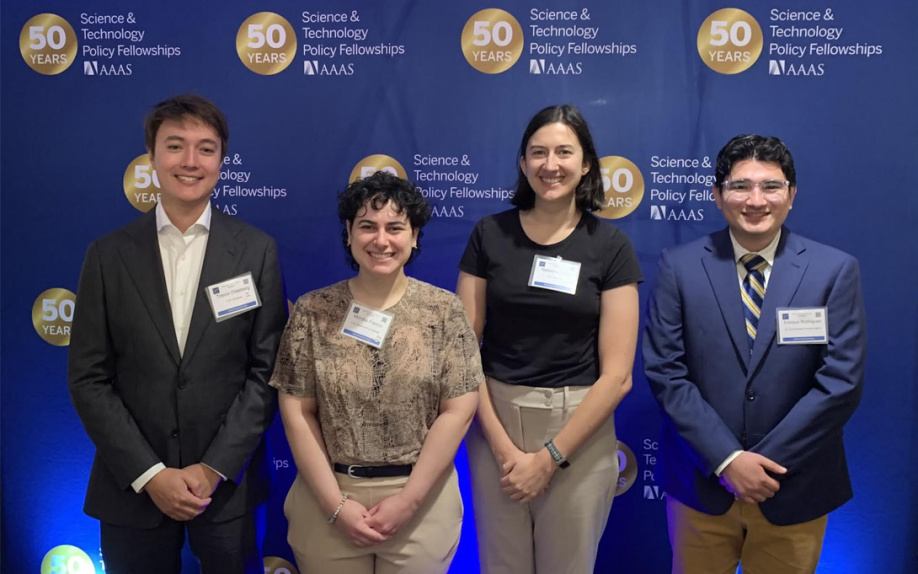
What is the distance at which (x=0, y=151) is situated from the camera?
9.99ft

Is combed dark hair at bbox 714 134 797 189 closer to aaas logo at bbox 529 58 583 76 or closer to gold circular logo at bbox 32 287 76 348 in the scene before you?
aaas logo at bbox 529 58 583 76

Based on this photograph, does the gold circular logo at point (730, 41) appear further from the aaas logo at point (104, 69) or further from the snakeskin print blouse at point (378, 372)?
the aaas logo at point (104, 69)

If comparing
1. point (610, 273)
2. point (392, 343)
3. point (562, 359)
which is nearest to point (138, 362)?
point (392, 343)

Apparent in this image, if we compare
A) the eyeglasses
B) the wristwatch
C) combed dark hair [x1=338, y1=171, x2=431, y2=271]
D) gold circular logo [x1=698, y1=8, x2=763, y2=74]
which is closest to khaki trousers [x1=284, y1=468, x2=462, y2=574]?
the wristwatch

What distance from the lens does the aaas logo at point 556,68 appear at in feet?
9.36

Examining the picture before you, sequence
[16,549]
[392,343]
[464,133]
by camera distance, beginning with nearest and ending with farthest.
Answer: [392,343]
[464,133]
[16,549]

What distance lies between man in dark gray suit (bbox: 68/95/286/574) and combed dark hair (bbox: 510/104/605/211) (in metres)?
0.92

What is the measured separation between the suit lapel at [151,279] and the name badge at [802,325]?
1915 millimetres

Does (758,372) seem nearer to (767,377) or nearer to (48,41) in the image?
(767,377)

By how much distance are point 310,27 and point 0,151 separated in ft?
5.20

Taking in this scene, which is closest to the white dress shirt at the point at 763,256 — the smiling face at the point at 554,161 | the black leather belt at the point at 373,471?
the smiling face at the point at 554,161

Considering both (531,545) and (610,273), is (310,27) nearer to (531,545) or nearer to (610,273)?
(610,273)

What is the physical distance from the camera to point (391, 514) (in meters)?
1.90

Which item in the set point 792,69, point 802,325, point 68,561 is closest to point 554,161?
point 802,325
